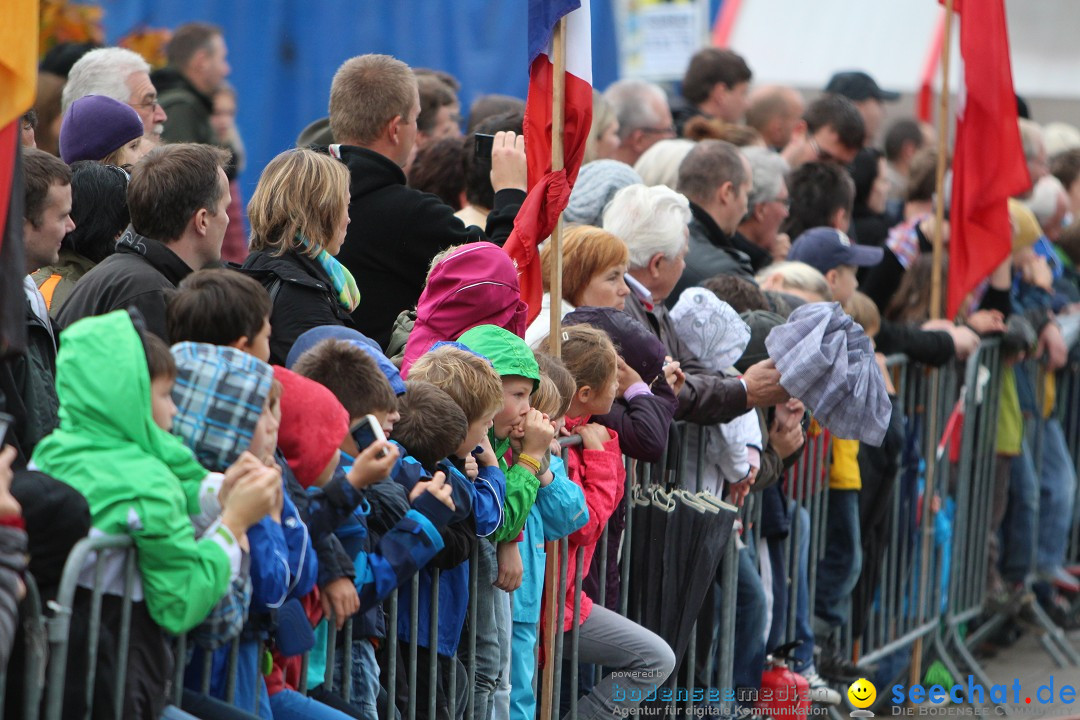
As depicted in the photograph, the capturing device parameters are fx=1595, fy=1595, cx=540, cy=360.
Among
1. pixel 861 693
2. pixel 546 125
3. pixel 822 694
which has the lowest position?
pixel 861 693

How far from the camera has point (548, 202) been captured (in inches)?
209

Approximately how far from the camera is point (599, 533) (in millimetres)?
5043

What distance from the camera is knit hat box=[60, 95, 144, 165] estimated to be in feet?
17.9

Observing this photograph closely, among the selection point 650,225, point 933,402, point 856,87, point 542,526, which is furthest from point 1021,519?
point 542,526

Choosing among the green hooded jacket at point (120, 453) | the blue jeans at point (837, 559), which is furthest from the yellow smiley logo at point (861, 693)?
the green hooded jacket at point (120, 453)

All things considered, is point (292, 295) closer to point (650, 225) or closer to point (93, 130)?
point (93, 130)

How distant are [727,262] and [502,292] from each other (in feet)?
6.94

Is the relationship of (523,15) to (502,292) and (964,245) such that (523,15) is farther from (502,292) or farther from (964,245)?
(502,292)

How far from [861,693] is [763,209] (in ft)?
7.92

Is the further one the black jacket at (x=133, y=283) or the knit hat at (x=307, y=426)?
the black jacket at (x=133, y=283)

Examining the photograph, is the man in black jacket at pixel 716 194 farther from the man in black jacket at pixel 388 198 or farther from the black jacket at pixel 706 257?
the man in black jacket at pixel 388 198

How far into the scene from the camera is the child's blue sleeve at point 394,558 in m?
3.97

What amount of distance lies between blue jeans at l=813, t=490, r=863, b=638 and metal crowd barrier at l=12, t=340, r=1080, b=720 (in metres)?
0.08

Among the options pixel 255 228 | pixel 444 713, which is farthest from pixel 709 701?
pixel 255 228
